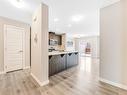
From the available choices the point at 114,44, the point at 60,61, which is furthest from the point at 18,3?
the point at 114,44

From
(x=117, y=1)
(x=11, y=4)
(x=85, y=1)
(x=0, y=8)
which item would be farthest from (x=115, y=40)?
(x=0, y=8)

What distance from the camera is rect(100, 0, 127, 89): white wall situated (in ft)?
7.79

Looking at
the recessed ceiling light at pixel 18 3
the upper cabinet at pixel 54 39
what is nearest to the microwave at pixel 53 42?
the upper cabinet at pixel 54 39

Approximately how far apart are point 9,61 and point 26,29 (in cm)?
181

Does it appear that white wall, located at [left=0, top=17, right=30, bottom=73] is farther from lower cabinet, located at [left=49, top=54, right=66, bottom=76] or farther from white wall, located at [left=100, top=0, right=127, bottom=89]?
white wall, located at [left=100, top=0, right=127, bottom=89]

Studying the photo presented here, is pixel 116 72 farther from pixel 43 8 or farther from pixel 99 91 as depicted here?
pixel 43 8

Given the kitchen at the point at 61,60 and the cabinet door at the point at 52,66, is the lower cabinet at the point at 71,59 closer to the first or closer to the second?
the kitchen at the point at 61,60

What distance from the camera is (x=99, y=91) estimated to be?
2227 mm

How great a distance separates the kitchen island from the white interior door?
5.83 feet

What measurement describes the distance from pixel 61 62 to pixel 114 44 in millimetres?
2328

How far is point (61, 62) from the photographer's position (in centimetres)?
396

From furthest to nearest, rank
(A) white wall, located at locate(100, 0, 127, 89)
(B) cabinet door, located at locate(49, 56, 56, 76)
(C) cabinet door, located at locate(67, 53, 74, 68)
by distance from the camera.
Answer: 1. (C) cabinet door, located at locate(67, 53, 74, 68)
2. (B) cabinet door, located at locate(49, 56, 56, 76)
3. (A) white wall, located at locate(100, 0, 127, 89)

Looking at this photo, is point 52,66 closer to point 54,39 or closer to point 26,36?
point 26,36

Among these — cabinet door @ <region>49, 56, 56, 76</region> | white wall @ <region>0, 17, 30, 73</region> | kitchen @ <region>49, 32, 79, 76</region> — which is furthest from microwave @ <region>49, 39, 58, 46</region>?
cabinet door @ <region>49, 56, 56, 76</region>
